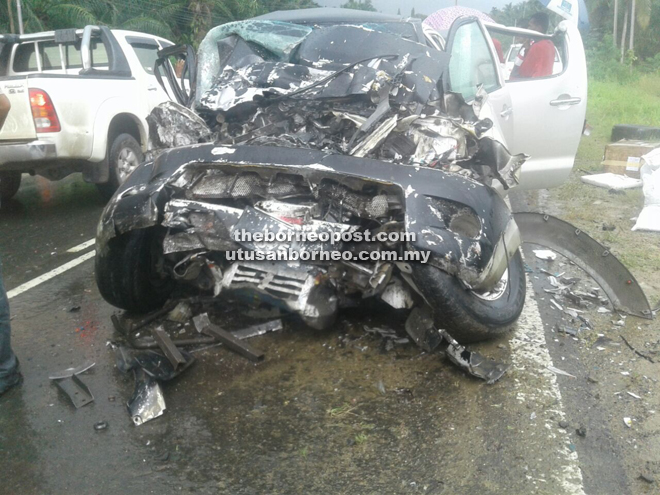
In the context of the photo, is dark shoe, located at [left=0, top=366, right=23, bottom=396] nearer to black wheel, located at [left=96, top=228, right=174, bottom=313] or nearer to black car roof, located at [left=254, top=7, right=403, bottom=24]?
black wheel, located at [left=96, top=228, right=174, bottom=313]

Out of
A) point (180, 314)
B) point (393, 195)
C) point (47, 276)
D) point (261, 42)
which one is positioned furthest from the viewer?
point (47, 276)

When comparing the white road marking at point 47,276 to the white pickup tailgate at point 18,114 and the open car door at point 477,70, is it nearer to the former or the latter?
the white pickup tailgate at point 18,114

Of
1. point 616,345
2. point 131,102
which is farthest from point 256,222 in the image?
point 131,102

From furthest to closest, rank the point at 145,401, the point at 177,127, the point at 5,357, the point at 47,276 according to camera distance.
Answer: the point at 47,276
the point at 177,127
the point at 5,357
the point at 145,401

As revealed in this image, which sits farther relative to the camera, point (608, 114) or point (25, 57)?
point (608, 114)

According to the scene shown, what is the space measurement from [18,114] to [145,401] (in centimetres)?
419

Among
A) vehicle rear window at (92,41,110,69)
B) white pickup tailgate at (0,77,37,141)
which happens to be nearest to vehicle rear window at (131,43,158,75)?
vehicle rear window at (92,41,110,69)

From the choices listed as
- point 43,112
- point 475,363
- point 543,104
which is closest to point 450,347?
point 475,363

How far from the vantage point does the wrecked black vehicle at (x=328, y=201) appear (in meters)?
3.14

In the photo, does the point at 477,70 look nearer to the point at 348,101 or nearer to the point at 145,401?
the point at 348,101

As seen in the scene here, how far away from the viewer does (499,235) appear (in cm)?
324

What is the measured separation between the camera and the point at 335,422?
2.98 metres

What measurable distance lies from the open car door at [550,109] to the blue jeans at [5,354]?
14.0ft

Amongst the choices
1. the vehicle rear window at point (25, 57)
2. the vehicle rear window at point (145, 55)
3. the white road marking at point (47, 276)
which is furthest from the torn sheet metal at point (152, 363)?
the vehicle rear window at point (25, 57)
